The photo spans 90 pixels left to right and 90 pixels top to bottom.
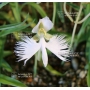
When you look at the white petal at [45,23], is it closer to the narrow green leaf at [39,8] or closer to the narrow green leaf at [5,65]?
the narrow green leaf at [39,8]


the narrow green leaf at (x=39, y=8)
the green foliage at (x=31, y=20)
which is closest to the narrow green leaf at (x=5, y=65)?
the green foliage at (x=31, y=20)

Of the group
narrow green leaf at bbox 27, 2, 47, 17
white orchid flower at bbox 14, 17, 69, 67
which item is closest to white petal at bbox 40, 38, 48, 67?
white orchid flower at bbox 14, 17, 69, 67

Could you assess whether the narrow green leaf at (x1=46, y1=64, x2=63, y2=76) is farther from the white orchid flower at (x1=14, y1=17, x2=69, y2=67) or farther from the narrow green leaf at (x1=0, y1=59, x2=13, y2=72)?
the narrow green leaf at (x1=0, y1=59, x2=13, y2=72)

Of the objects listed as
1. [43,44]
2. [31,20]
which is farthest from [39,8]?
[43,44]

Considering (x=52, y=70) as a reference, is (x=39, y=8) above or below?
above

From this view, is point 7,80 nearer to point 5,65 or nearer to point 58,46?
point 5,65

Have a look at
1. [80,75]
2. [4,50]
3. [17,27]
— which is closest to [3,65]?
[4,50]
